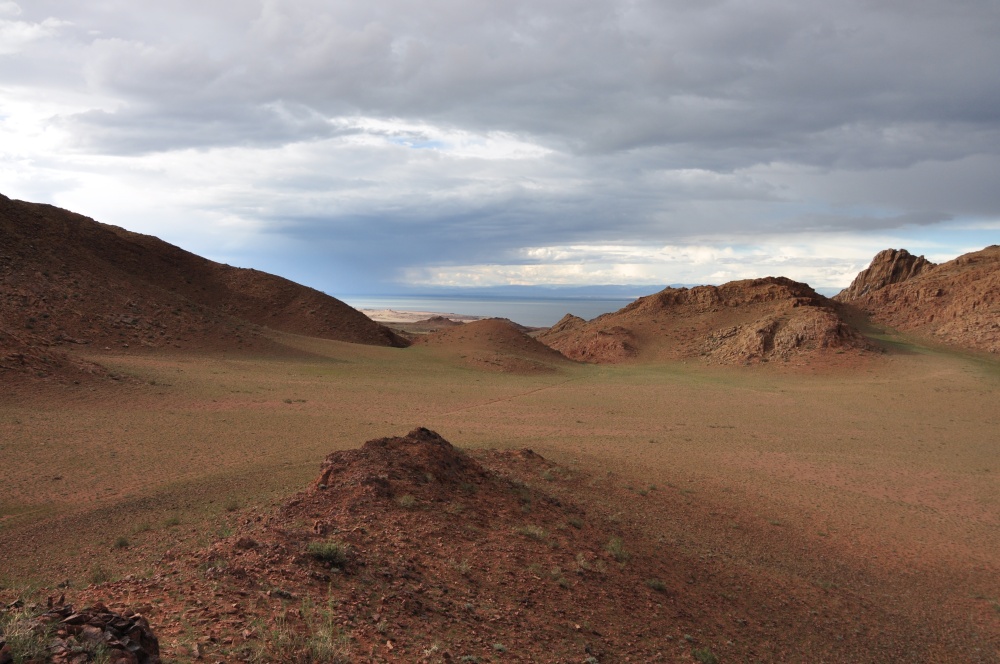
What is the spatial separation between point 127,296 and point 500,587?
120 ft

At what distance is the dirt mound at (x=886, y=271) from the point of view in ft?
242

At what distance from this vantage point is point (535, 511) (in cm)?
1128

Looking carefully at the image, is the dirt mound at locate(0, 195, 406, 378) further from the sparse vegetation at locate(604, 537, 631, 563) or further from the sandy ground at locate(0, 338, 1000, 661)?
the sparse vegetation at locate(604, 537, 631, 563)

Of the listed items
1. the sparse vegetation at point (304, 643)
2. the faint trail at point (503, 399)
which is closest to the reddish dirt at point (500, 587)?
the sparse vegetation at point (304, 643)

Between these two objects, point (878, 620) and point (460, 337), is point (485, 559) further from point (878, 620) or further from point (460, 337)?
point (460, 337)

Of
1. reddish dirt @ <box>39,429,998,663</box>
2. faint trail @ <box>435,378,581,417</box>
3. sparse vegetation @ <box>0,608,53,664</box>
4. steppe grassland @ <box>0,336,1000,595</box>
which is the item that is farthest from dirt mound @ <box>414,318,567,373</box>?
sparse vegetation @ <box>0,608,53,664</box>

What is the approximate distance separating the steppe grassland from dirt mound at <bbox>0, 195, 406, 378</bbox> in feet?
12.3

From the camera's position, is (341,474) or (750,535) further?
(750,535)

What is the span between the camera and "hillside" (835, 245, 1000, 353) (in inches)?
1927

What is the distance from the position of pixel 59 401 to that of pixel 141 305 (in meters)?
18.6

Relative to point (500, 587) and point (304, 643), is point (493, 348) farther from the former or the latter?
point (304, 643)

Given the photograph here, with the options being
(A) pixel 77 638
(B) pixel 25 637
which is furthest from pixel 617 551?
(B) pixel 25 637

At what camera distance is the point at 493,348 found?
48.1 m

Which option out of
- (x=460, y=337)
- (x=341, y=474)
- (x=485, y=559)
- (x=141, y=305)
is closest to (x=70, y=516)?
(x=341, y=474)
